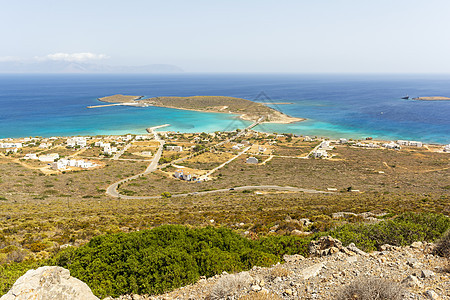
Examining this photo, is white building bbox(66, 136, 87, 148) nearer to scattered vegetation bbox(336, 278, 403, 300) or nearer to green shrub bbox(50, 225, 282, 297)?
green shrub bbox(50, 225, 282, 297)

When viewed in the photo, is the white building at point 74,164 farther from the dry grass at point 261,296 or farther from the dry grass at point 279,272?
the dry grass at point 261,296

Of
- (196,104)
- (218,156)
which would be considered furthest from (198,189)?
(196,104)

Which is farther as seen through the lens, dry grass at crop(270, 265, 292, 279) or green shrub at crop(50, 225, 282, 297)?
green shrub at crop(50, 225, 282, 297)

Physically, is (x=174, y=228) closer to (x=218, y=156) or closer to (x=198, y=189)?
(x=198, y=189)

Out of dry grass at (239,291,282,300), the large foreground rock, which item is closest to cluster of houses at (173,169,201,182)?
the large foreground rock

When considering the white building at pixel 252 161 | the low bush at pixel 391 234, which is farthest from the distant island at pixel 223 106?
the low bush at pixel 391 234

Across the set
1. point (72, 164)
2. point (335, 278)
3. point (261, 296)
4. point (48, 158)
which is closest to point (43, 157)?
point (48, 158)
